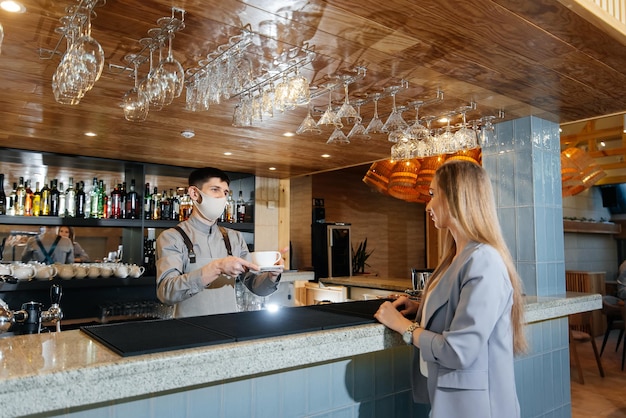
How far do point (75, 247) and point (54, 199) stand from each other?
0.88 meters

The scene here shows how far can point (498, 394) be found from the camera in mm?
1479

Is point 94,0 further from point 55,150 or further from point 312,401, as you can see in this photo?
point 55,150

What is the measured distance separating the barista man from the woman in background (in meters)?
2.95

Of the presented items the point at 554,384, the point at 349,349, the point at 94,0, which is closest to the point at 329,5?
the point at 94,0

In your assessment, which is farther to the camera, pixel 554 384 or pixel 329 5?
pixel 554 384

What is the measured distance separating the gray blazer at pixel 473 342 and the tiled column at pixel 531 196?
1.63 metres

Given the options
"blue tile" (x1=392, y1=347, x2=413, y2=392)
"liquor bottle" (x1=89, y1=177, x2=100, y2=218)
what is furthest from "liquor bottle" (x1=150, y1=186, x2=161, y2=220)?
"blue tile" (x1=392, y1=347, x2=413, y2=392)

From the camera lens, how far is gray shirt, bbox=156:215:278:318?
2.21 m

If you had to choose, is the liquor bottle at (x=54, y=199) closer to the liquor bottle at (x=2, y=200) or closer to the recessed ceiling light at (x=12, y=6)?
the liquor bottle at (x=2, y=200)

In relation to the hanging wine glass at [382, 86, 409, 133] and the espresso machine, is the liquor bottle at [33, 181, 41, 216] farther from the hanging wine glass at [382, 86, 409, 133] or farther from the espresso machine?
the hanging wine glass at [382, 86, 409, 133]

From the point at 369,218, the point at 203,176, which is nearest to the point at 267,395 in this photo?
the point at 203,176

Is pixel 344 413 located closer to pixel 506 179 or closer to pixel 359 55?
pixel 359 55

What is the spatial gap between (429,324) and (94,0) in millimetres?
1445

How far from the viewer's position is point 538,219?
298 cm
